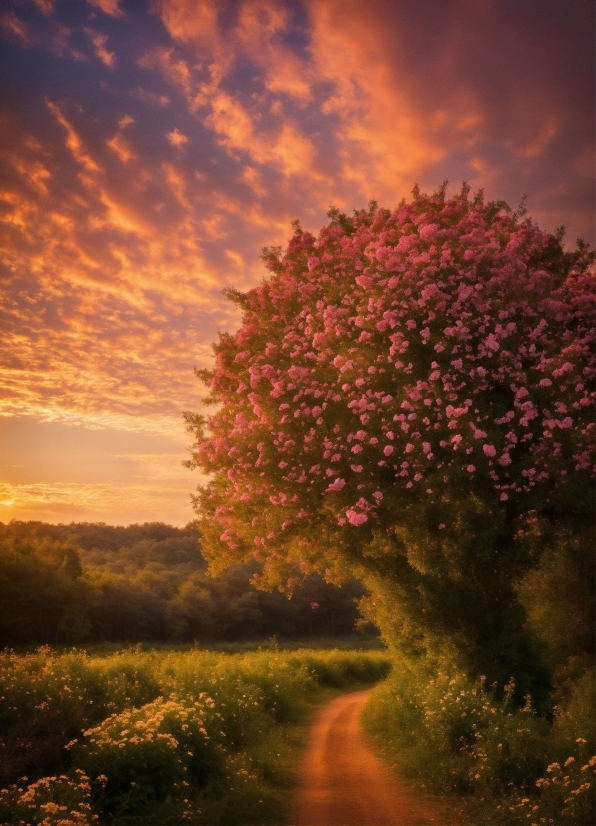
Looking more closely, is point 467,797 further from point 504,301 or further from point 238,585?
point 238,585

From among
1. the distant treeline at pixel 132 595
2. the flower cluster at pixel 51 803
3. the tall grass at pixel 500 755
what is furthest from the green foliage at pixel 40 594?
the flower cluster at pixel 51 803

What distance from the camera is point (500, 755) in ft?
34.6

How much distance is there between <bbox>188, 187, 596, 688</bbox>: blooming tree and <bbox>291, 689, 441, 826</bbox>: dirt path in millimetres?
3957

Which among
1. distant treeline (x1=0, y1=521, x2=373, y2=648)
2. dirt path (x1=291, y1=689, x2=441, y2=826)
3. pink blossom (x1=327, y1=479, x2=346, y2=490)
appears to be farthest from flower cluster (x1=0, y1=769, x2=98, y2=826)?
distant treeline (x1=0, y1=521, x2=373, y2=648)

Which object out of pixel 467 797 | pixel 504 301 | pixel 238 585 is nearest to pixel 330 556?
pixel 467 797

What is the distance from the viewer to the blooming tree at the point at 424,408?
39.9 feet

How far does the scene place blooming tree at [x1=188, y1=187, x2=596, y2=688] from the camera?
12164mm

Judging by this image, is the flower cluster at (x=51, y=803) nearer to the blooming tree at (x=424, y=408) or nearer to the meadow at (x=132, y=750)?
the meadow at (x=132, y=750)

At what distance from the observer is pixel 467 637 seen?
14312 millimetres

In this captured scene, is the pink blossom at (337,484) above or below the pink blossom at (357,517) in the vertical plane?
above

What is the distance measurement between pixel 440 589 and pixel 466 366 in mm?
5277

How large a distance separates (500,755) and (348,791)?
361cm

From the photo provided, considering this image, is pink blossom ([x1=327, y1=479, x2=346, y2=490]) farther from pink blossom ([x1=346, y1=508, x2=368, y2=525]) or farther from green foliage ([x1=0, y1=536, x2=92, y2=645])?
green foliage ([x1=0, y1=536, x2=92, y2=645])

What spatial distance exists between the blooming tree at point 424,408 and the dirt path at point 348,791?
3957mm
